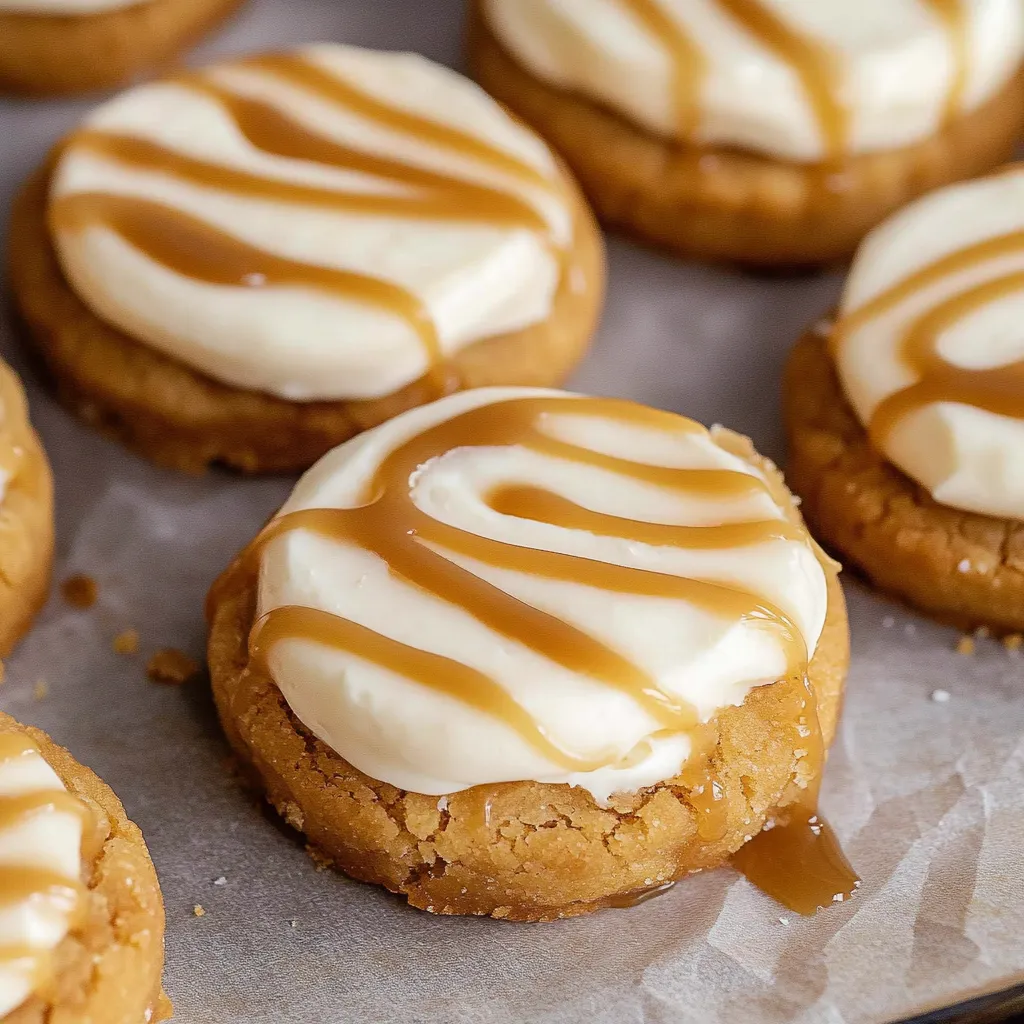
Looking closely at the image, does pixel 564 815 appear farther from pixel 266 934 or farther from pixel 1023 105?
pixel 1023 105

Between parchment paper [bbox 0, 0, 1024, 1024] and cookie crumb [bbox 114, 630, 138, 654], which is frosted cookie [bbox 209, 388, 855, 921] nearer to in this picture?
parchment paper [bbox 0, 0, 1024, 1024]

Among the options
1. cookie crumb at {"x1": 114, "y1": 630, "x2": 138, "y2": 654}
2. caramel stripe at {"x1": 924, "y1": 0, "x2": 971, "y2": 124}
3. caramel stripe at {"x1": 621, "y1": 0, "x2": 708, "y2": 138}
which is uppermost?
caramel stripe at {"x1": 924, "y1": 0, "x2": 971, "y2": 124}

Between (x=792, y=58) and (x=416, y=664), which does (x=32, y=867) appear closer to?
(x=416, y=664)

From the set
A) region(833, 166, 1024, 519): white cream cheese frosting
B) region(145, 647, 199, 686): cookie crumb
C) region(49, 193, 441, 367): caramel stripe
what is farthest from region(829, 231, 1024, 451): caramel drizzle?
region(145, 647, 199, 686): cookie crumb

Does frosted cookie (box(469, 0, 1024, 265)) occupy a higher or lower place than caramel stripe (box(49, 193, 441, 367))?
higher

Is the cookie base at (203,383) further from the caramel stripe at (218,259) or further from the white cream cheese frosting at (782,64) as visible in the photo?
the white cream cheese frosting at (782,64)

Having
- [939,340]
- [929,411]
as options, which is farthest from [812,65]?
[929,411]
